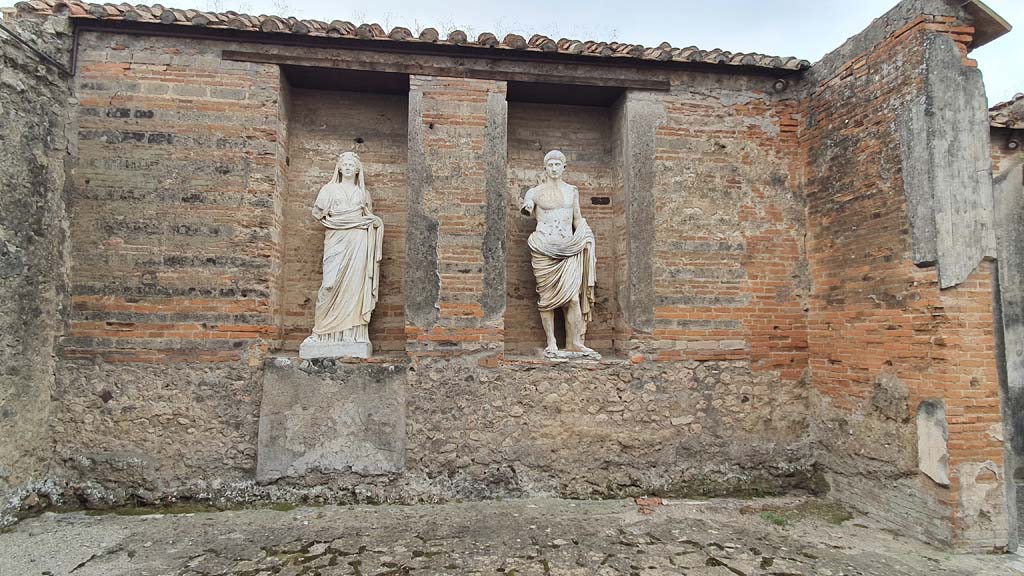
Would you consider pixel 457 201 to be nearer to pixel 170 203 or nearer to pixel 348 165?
pixel 348 165

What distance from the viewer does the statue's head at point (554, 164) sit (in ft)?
17.9

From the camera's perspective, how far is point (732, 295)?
5.40m

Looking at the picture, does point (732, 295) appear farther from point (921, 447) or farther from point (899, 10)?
point (899, 10)

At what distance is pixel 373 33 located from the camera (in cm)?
502

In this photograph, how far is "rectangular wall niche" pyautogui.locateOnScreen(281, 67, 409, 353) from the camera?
5527mm

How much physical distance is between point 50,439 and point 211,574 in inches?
91.6

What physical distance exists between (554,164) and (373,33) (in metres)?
2.14

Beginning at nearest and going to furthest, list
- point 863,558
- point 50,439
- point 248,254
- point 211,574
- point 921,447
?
point 211,574 < point 863,558 < point 921,447 < point 50,439 < point 248,254

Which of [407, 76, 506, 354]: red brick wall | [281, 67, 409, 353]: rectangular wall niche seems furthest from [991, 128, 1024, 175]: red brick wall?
[281, 67, 409, 353]: rectangular wall niche

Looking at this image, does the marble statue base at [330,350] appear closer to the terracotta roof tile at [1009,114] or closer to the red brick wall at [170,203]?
the red brick wall at [170,203]

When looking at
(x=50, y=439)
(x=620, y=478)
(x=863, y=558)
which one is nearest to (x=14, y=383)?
(x=50, y=439)

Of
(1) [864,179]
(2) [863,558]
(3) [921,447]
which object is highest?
(1) [864,179]

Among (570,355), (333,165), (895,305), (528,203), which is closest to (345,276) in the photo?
(333,165)

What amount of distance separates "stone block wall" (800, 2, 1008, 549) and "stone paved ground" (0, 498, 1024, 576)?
421mm
